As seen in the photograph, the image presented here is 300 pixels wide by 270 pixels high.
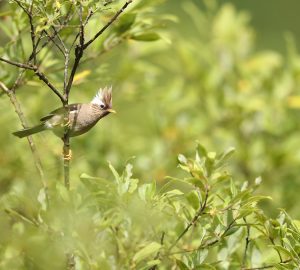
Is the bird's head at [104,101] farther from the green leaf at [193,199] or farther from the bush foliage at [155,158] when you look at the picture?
the green leaf at [193,199]

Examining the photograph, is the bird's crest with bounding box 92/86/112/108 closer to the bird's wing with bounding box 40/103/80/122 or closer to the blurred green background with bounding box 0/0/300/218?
the bird's wing with bounding box 40/103/80/122

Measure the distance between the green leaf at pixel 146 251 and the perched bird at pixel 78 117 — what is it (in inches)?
12.2

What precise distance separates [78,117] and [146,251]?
1.12 ft

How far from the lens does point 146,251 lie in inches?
48.0

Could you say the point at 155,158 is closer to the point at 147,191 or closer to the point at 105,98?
the point at 105,98

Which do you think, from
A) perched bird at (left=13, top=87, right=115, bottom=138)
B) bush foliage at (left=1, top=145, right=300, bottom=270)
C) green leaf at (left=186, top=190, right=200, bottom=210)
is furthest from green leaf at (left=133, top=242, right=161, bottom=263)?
perched bird at (left=13, top=87, right=115, bottom=138)

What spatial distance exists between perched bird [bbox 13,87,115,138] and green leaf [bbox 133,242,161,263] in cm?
31

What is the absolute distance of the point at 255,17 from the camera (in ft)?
22.4

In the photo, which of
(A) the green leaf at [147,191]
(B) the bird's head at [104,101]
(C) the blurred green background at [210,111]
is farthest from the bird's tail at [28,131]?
(C) the blurred green background at [210,111]

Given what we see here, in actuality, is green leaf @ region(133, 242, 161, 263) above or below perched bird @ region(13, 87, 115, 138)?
below

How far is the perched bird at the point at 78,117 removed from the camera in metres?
1.44

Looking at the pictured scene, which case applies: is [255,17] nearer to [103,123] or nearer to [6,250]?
[103,123]

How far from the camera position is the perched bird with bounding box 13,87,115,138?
144 cm

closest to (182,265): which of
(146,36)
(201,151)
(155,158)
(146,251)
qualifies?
(146,251)
